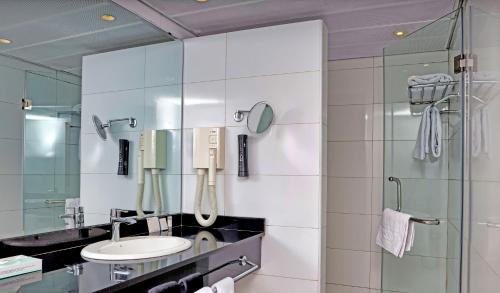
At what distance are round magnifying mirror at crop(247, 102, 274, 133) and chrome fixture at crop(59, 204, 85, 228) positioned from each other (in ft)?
3.33

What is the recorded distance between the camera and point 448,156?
2285 millimetres

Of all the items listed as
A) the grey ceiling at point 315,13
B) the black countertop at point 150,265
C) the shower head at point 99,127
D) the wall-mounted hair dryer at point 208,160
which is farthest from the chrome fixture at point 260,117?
the shower head at point 99,127

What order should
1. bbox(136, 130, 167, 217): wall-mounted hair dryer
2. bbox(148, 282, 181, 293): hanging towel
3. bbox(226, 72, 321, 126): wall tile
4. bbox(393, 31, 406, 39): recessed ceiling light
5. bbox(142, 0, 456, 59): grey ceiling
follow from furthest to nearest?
bbox(393, 31, 406, 39): recessed ceiling light < bbox(136, 130, 167, 217): wall-mounted hair dryer < bbox(226, 72, 321, 126): wall tile < bbox(142, 0, 456, 59): grey ceiling < bbox(148, 282, 181, 293): hanging towel

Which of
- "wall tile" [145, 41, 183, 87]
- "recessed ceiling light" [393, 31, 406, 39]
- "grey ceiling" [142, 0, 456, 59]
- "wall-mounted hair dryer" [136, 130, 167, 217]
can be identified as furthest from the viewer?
"recessed ceiling light" [393, 31, 406, 39]

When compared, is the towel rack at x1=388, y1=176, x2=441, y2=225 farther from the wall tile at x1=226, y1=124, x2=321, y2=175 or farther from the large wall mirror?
the large wall mirror

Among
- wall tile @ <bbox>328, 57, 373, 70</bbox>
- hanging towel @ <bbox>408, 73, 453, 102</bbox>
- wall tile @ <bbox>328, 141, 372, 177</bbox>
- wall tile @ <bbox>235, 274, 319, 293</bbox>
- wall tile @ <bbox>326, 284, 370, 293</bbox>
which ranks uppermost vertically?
wall tile @ <bbox>328, 57, 373, 70</bbox>

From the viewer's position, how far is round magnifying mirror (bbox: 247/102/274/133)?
221 centimetres

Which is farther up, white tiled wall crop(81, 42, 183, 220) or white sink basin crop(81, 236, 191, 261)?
white tiled wall crop(81, 42, 183, 220)

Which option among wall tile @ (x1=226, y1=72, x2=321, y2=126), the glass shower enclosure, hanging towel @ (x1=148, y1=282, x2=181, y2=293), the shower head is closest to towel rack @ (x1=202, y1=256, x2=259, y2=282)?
hanging towel @ (x1=148, y1=282, x2=181, y2=293)

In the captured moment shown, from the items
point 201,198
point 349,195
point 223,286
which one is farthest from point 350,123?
point 223,286

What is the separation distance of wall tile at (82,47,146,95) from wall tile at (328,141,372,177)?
1.67 metres

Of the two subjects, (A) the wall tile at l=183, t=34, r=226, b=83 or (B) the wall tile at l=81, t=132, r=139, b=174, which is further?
(A) the wall tile at l=183, t=34, r=226, b=83

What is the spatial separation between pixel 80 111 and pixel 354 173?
2125 millimetres

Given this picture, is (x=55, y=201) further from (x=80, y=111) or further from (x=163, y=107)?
(x=163, y=107)
